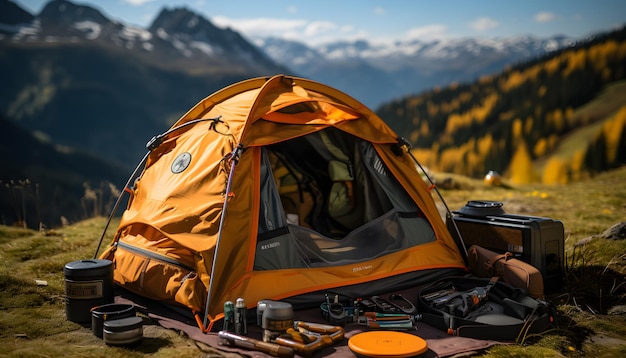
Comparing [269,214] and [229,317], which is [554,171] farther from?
[229,317]

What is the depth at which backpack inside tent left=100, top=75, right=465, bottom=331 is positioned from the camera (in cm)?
587

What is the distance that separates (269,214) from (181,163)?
4.63 feet

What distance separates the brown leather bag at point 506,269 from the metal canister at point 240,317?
3188 millimetres

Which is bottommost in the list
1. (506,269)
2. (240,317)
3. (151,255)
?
(240,317)

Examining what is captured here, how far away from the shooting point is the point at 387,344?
4875 mm

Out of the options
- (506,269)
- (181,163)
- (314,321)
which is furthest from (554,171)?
(314,321)

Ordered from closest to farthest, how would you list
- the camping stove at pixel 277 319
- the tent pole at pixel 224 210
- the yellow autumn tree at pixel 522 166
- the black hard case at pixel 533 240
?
the camping stove at pixel 277 319 → the tent pole at pixel 224 210 → the black hard case at pixel 533 240 → the yellow autumn tree at pixel 522 166

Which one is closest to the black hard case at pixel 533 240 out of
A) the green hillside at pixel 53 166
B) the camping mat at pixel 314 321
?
the camping mat at pixel 314 321

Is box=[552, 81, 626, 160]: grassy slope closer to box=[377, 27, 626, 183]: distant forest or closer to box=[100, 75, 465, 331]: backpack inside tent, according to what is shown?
box=[377, 27, 626, 183]: distant forest

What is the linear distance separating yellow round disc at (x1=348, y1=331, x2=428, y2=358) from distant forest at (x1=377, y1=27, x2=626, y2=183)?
76572mm

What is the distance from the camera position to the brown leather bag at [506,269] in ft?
19.6

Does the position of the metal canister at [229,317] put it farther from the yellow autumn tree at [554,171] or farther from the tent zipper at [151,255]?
the yellow autumn tree at [554,171]

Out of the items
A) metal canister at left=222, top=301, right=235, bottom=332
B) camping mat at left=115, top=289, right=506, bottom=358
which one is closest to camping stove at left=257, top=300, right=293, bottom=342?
camping mat at left=115, top=289, right=506, bottom=358

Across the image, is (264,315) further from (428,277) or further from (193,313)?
(428,277)
